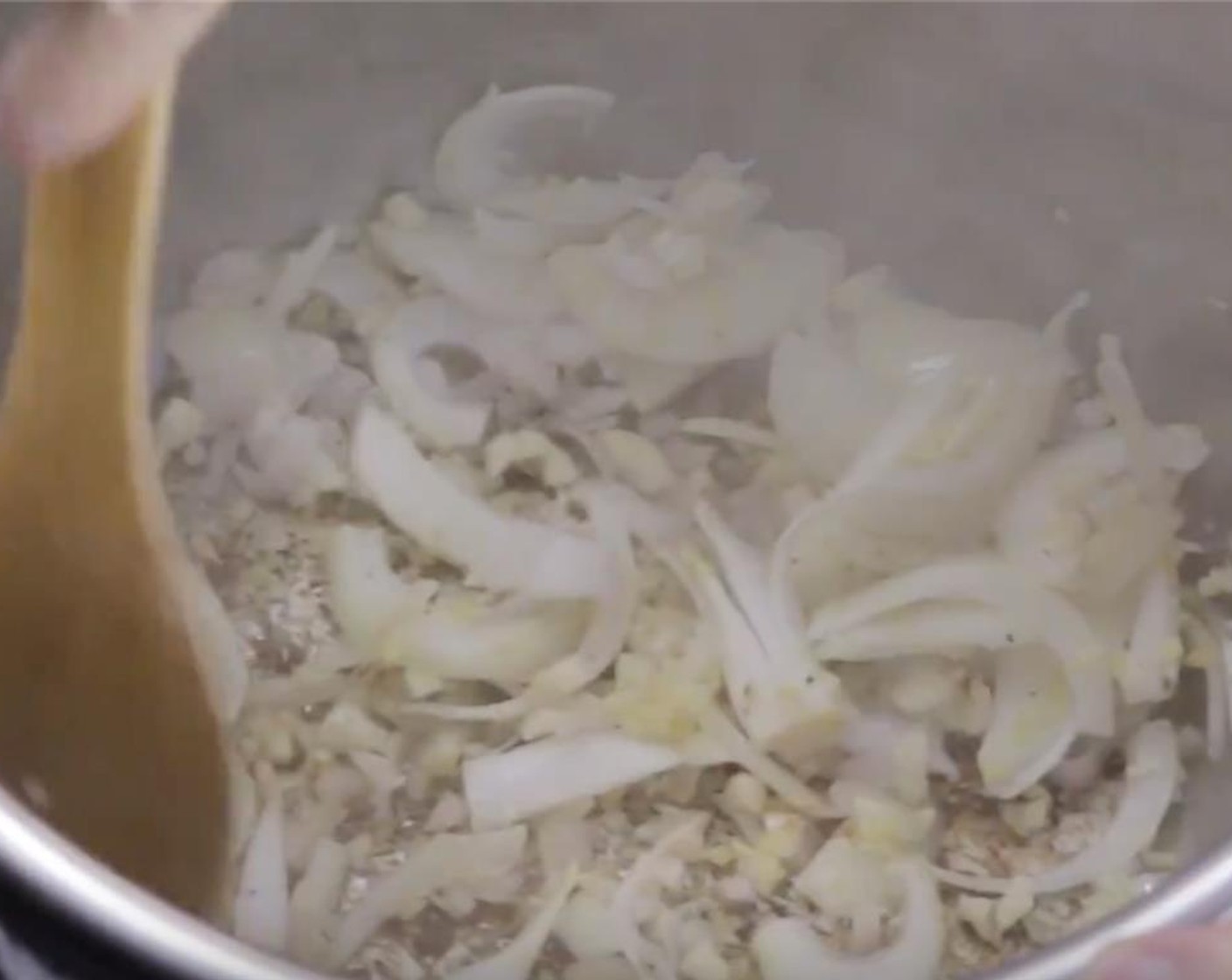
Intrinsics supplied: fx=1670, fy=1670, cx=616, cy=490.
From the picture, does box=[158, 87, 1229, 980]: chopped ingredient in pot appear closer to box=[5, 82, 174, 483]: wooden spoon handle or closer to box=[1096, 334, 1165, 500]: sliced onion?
box=[1096, 334, 1165, 500]: sliced onion

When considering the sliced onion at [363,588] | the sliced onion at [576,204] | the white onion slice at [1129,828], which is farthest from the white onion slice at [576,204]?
the white onion slice at [1129,828]

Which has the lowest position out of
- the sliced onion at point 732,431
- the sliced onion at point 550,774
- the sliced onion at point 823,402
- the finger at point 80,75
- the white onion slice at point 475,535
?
the sliced onion at point 550,774

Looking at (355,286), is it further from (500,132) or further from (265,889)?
(265,889)

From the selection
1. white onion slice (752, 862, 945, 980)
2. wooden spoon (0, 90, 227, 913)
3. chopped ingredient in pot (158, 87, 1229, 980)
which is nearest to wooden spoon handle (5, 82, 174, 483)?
wooden spoon (0, 90, 227, 913)

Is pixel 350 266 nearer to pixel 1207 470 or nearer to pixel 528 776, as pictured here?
pixel 528 776

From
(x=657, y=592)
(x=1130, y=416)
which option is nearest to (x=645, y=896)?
(x=657, y=592)

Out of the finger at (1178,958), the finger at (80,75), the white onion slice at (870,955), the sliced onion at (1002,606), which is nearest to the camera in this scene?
the finger at (1178,958)

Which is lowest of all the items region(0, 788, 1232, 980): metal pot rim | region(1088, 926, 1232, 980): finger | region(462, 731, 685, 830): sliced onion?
region(462, 731, 685, 830): sliced onion

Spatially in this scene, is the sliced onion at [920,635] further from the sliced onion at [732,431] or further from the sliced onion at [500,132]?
the sliced onion at [500,132]
